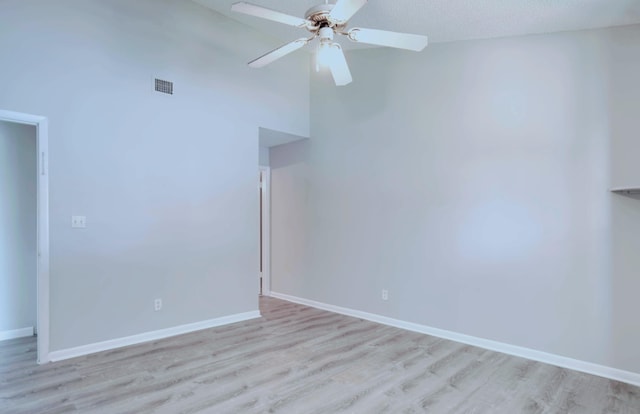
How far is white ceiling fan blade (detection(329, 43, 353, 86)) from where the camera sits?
2705 mm

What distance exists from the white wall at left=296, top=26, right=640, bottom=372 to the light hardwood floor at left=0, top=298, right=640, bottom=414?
1.59 feet

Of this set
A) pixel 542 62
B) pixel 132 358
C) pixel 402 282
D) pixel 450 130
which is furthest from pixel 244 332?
pixel 542 62

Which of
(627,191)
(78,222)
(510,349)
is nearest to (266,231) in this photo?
(78,222)

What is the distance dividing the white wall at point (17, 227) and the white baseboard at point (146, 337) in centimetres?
111

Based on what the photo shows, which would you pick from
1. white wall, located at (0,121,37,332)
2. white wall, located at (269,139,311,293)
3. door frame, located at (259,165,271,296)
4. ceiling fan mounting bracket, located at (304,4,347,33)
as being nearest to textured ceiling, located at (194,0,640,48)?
ceiling fan mounting bracket, located at (304,4,347,33)

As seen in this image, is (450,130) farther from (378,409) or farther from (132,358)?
(132,358)

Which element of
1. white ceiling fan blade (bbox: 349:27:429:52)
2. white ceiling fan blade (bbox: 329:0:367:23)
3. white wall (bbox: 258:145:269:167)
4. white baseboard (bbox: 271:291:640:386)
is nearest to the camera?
white ceiling fan blade (bbox: 329:0:367:23)

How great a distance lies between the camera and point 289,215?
5.55 meters

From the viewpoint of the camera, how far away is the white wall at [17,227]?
12.6 feet

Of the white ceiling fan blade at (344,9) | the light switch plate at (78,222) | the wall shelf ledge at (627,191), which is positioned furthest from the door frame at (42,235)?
the wall shelf ledge at (627,191)

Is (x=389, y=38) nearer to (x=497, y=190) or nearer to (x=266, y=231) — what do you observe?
(x=497, y=190)

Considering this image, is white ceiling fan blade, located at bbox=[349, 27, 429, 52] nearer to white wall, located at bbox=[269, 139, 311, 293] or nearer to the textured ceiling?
the textured ceiling

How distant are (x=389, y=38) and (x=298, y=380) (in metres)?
2.61

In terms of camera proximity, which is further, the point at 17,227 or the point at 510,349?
the point at 17,227
